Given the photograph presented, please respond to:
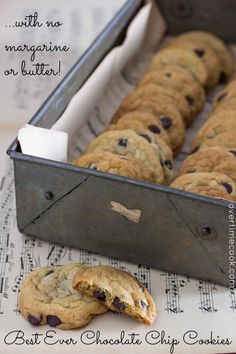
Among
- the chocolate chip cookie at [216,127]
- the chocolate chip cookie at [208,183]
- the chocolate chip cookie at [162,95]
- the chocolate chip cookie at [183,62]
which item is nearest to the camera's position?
the chocolate chip cookie at [208,183]

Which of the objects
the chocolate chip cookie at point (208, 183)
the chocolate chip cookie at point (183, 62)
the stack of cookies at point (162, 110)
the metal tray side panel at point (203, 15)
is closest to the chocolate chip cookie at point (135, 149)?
the stack of cookies at point (162, 110)

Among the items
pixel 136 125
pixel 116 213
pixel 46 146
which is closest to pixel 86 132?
pixel 136 125

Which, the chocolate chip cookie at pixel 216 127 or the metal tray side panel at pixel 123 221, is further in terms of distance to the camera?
the chocolate chip cookie at pixel 216 127

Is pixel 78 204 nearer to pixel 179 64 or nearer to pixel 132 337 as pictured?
pixel 132 337

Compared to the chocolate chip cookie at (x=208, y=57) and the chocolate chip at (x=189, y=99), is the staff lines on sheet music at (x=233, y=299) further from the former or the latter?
the chocolate chip cookie at (x=208, y=57)

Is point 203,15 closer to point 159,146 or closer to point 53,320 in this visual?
point 159,146

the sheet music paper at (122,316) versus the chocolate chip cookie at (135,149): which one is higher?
the chocolate chip cookie at (135,149)

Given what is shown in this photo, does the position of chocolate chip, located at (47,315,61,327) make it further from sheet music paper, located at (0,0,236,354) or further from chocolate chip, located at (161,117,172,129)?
chocolate chip, located at (161,117,172,129)

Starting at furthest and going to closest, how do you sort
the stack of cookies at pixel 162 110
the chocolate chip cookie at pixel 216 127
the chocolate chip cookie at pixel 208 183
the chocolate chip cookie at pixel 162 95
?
the chocolate chip cookie at pixel 162 95 → the chocolate chip cookie at pixel 216 127 → the stack of cookies at pixel 162 110 → the chocolate chip cookie at pixel 208 183

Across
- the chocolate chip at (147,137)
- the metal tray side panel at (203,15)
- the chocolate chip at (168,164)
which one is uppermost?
Answer: the metal tray side panel at (203,15)
